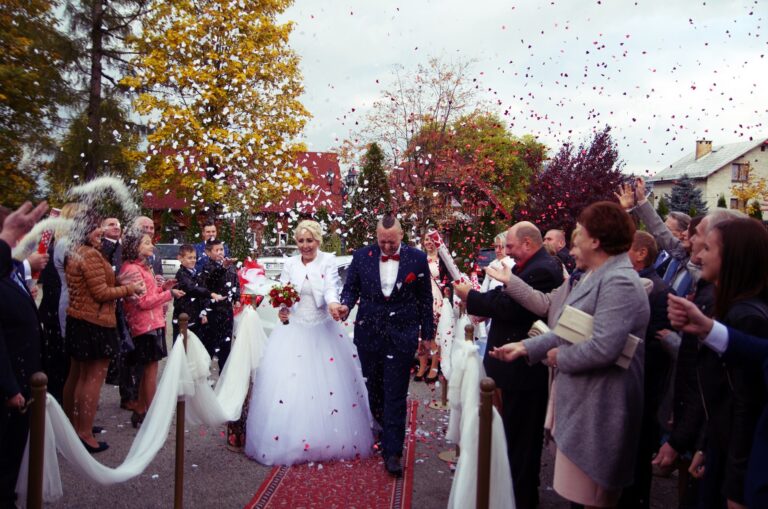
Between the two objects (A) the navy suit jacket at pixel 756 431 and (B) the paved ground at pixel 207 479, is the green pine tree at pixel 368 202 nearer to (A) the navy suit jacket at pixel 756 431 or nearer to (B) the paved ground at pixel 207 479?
(B) the paved ground at pixel 207 479

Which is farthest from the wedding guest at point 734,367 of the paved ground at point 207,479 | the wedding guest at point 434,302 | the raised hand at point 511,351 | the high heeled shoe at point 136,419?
the wedding guest at point 434,302

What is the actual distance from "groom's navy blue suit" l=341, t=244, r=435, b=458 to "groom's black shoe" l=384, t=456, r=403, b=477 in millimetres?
60

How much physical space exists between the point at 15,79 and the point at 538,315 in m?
14.7

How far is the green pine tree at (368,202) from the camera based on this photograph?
1600 centimetres

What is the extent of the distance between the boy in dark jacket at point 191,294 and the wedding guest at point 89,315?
1.79 m

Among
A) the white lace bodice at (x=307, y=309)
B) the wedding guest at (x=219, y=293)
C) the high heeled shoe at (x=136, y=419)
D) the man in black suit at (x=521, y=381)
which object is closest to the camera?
the man in black suit at (x=521, y=381)

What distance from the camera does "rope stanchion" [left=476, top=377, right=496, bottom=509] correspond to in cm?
334

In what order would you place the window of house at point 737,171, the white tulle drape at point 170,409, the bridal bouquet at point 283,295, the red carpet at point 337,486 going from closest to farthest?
1. the white tulle drape at point 170,409
2. the red carpet at point 337,486
3. the bridal bouquet at point 283,295
4. the window of house at point 737,171

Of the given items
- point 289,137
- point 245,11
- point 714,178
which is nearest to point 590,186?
point 289,137

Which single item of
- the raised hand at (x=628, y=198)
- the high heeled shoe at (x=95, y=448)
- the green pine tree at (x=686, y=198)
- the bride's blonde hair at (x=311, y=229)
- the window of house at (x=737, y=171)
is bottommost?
the high heeled shoe at (x=95, y=448)

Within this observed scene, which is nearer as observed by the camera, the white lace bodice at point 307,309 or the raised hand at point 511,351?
the raised hand at point 511,351

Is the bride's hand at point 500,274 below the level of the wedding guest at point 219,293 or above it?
above

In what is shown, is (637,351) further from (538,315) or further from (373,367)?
(373,367)

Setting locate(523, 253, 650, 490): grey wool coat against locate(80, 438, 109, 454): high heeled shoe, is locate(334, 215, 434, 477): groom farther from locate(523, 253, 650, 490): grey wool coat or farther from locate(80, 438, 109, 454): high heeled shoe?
locate(80, 438, 109, 454): high heeled shoe
